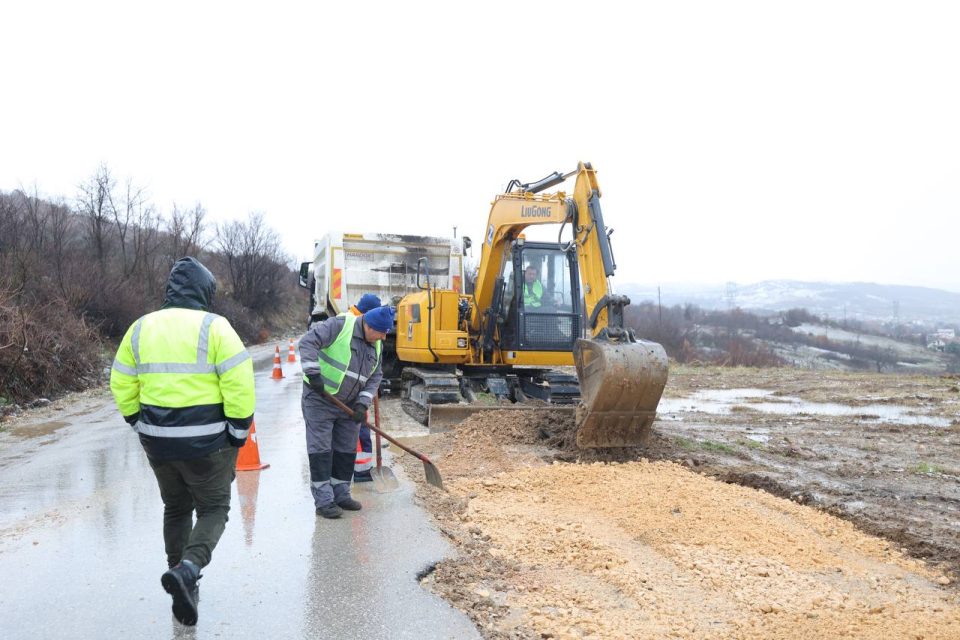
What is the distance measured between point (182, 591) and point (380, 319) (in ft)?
8.67

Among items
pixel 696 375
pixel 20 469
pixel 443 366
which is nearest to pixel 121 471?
pixel 20 469

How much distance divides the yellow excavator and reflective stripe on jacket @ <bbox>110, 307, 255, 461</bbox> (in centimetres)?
476

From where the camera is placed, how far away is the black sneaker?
11.3 feet

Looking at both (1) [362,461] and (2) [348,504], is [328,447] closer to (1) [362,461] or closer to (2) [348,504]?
(2) [348,504]

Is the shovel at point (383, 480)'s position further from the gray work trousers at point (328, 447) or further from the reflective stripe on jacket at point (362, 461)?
the gray work trousers at point (328, 447)

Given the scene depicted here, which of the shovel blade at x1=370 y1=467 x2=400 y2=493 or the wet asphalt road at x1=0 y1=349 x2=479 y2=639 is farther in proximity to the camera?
the shovel blade at x1=370 y1=467 x2=400 y2=493

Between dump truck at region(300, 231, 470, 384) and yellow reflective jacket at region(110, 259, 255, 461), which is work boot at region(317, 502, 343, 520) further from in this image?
dump truck at region(300, 231, 470, 384)

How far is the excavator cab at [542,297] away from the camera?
10391 millimetres

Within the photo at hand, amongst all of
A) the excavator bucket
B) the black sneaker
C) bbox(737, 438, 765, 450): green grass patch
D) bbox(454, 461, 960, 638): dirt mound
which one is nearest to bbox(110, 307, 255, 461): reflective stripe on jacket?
the black sneaker

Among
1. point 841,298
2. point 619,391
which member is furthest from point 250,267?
point 841,298

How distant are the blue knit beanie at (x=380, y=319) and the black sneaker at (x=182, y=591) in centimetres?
249

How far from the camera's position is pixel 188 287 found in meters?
3.76

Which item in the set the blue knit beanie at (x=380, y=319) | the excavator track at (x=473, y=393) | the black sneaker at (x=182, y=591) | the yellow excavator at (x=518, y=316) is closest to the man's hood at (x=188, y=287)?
the black sneaker at (x=182, y=591)

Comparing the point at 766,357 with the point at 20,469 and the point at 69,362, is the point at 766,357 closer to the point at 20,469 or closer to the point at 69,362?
the point at 69,362
